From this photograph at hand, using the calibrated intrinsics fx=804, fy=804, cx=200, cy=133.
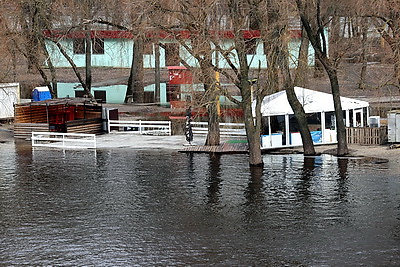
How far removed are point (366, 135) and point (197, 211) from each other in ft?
52.0

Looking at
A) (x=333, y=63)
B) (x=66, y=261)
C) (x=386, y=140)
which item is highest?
(x=333, y=63)

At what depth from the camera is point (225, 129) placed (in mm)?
46438

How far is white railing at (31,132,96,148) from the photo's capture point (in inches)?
1794

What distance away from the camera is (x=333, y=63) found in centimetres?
3806

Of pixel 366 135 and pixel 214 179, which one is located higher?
pixel 366 135

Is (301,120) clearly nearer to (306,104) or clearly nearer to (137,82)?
(306,104)

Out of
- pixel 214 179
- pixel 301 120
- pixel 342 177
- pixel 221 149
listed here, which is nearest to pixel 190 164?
pixel 221 149

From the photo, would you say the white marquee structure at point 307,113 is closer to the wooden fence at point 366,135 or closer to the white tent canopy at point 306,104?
the white tent canopy at point 306,104

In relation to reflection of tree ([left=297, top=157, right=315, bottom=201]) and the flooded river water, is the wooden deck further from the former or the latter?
reflection of tree ([left=297, top=157, right=315, bottom=201])

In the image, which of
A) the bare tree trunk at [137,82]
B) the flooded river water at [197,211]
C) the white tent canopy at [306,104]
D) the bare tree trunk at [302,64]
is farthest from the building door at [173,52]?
the bare tree trunk at [137,82]

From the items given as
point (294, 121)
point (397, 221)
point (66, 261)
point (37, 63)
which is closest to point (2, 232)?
point (66, 261)

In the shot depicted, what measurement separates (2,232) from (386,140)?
2232cm

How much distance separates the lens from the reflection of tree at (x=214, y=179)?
31536 millimetres

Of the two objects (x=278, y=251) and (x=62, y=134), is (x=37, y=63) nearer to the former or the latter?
(x=62, y=134)
